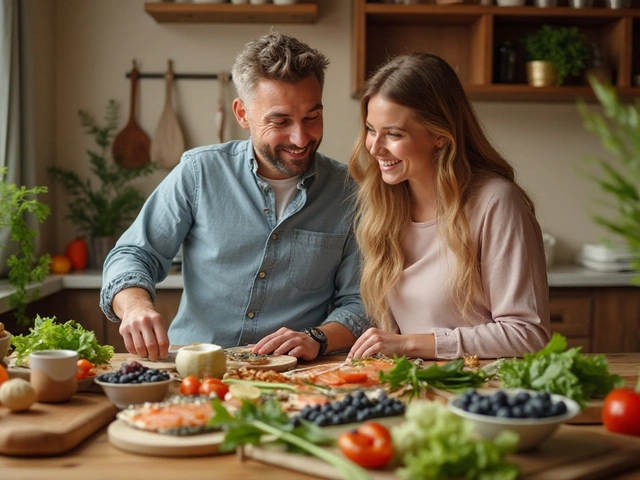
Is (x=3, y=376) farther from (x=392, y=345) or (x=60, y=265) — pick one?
(x=60, y=265)

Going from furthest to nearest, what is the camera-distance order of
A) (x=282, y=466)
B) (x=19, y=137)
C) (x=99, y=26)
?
(x=99, y=26) → (x=19, y=137) → (x=282, y=466)

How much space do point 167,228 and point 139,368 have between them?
92 cm

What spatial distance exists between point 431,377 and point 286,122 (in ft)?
3.48

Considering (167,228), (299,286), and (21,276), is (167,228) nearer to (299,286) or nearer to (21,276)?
(299,286)

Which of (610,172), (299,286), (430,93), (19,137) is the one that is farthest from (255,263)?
(19,137)

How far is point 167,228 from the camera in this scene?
2.55 m

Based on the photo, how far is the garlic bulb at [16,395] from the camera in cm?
154

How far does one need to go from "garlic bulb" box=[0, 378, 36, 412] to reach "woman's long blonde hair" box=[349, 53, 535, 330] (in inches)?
43.8

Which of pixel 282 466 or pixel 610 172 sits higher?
pixel 610 172

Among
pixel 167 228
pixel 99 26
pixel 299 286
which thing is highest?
pixel 99 26

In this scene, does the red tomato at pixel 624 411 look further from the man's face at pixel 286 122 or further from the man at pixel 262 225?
the man's face at pixel 286 122

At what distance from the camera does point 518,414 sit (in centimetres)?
133

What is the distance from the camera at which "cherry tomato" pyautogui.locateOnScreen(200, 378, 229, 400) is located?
1.64 meters

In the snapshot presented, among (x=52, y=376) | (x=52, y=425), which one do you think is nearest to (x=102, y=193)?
(x=52, y=376)
